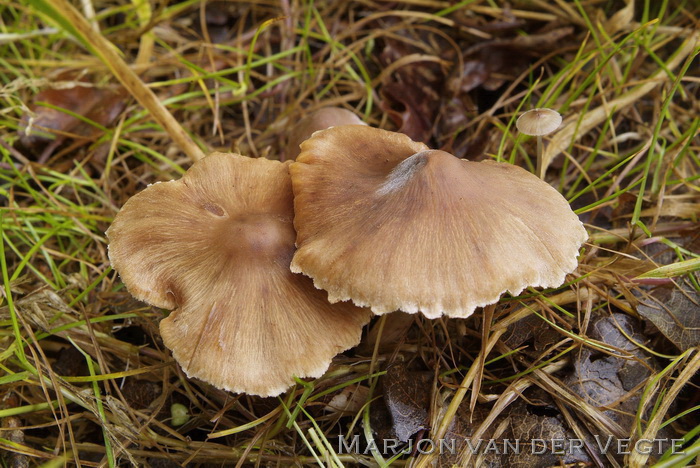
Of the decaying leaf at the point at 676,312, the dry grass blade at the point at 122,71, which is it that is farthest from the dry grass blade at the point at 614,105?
the dry grass blade at the point at 122,71

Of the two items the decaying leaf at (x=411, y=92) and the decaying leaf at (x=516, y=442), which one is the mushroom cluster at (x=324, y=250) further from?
the decaying leaf at (x=411, y=92)

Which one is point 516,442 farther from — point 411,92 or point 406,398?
point 411,92

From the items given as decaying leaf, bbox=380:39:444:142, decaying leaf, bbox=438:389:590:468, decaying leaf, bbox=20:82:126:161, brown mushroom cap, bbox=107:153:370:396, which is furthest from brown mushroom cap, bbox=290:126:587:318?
decaying leaf, bbox=20:82:126:161

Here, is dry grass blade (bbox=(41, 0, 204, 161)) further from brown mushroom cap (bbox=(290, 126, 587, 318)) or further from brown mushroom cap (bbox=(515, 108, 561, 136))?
brown mushroom cap (bbox=(515, 108, 561, 136))

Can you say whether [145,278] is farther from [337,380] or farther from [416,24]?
[416,24]

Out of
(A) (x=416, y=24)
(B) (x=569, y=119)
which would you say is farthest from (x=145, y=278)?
(A) (x=416, y=24)

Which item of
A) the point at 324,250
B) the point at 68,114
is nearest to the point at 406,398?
the point at 324,250
